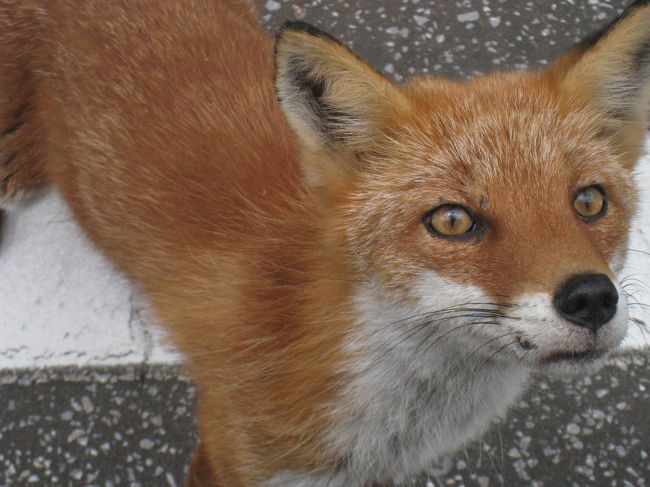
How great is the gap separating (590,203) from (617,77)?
1.30ft

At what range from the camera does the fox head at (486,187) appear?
1.38 metres

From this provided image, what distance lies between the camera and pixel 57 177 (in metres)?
2.72

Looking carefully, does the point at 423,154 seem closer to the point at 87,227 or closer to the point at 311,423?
the point at 311,423

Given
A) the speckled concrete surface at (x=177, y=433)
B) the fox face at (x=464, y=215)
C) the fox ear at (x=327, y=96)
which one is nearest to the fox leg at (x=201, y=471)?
the speckled concrete surface at (x=177, y=433)

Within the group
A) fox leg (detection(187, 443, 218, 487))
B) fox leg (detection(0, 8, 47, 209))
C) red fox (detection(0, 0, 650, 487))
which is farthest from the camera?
fox leg (detection(0, 8, 47, 209))

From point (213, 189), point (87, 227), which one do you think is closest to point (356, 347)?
point (213, 189)

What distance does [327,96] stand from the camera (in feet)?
5.41

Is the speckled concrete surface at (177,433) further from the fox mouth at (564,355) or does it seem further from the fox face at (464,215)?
the fox mouth at (564,355)

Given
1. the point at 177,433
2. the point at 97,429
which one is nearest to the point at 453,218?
the point at 177,433

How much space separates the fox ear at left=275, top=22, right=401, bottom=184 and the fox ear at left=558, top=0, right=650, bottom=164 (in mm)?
471

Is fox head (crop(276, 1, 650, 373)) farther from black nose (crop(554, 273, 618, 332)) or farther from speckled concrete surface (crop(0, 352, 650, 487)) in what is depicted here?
speckled concrete surface (crop(0, 352, 650, 487))

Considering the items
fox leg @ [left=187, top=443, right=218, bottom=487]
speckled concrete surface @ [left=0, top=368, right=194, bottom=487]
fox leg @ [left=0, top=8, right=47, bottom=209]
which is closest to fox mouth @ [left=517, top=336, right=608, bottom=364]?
fox leg @ [left=187, top=443, right=218, bottom=487]

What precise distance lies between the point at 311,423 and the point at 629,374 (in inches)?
59.5

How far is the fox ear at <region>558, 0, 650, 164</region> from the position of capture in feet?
5.37
